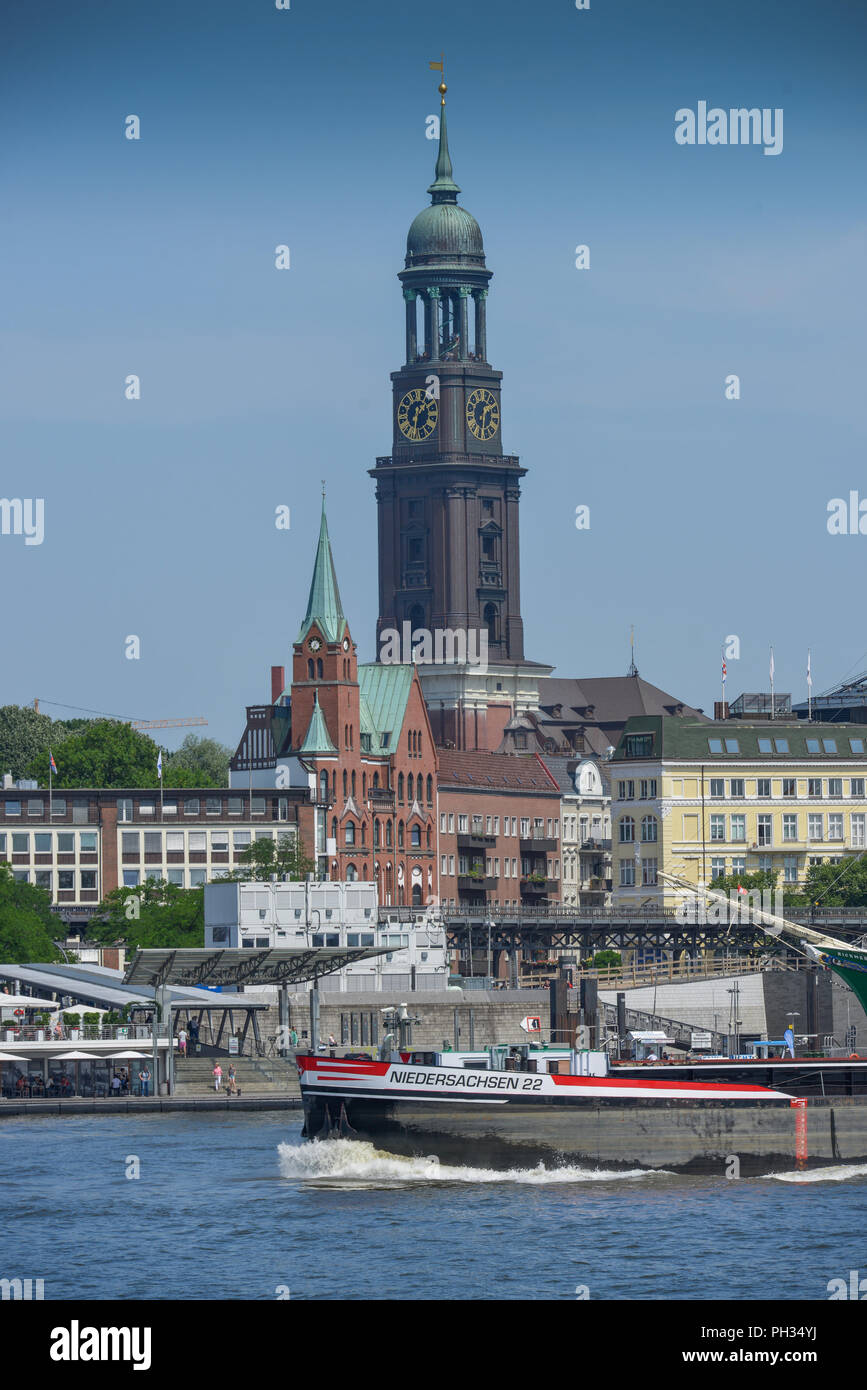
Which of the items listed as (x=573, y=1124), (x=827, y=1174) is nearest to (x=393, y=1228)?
(x=573, y=1124)

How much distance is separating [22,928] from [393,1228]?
3338 inches

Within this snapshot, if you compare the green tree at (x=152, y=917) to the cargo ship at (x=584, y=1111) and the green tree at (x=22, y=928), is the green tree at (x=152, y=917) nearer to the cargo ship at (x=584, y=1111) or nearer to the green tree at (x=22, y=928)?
the green tree at (x=22, y=928)

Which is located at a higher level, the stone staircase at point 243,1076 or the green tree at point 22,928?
the green tree at point 22,928

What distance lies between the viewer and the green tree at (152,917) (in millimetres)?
167875

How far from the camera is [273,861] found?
600 ft

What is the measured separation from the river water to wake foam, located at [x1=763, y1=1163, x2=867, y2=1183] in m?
0.08

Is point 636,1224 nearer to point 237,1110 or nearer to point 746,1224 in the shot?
point 746,1224

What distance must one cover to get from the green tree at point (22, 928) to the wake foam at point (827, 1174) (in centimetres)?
7411

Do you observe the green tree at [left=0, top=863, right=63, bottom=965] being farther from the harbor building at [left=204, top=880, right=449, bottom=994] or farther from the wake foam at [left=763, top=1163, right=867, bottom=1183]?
the wake foam at [left=763, top=1163, right=867, bottom=1183]

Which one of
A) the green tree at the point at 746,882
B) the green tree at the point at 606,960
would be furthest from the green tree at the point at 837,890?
the green tree at the point at 606,960

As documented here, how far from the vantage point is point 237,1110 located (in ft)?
389
